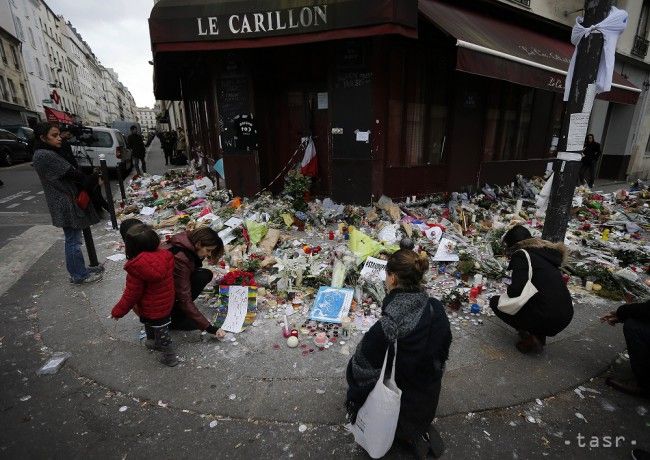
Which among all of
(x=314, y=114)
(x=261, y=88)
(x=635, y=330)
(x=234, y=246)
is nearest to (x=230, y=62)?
(x=261, y=88)

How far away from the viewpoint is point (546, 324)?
2.75 meters

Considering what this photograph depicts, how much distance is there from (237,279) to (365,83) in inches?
172

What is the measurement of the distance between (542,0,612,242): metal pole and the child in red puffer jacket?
13.4 ft

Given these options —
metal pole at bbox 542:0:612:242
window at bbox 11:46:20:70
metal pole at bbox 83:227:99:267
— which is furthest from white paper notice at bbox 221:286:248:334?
window at bbox 11:46:20:70

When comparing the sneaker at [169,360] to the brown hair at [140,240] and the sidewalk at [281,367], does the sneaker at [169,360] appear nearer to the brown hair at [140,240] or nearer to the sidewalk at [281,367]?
the sidewalk at [281,367]

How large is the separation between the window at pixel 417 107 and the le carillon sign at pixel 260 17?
4.25 feet

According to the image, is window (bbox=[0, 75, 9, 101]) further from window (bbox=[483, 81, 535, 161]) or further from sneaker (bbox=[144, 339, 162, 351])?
window (bbox=[483, 81, 535, 161])

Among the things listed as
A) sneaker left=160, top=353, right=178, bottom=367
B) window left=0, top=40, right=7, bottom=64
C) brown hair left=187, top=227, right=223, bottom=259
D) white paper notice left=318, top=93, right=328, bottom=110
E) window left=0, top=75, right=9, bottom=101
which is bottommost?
sneaker left=160, top=353, right=178, bottom=367

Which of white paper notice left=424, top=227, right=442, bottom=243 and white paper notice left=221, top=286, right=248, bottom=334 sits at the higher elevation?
white paper notice left=424, top=227, right=442, bottom=243

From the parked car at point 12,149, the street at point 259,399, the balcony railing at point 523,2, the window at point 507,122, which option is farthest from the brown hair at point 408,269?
the parked car at point 12,149

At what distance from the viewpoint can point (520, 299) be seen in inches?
106

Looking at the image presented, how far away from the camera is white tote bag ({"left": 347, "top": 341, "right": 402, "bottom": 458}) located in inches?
66.7

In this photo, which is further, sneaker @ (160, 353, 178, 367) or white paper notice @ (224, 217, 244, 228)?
white paper notice @ (224, 217, 244, 228)

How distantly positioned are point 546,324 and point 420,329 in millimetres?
1683
